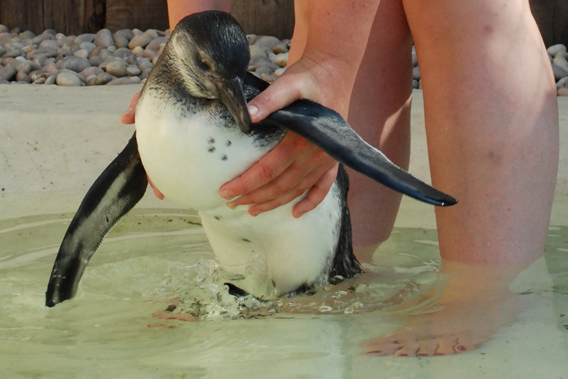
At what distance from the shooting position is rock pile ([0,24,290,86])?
3486 mm

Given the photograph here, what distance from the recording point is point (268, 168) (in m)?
1.18

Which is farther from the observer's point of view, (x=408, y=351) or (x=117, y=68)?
(x=117, y=68)

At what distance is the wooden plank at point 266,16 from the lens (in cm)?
412

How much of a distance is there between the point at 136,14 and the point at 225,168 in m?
3.38

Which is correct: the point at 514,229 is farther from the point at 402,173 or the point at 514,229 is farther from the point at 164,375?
the point at 164,375

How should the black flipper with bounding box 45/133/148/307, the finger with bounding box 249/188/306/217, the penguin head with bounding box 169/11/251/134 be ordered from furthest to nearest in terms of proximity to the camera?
the black flipper with bounding box 45/133/148/307 → the finger with bounding box 249/188/306/217 → the penguin head with bounding box 169/11/251/134

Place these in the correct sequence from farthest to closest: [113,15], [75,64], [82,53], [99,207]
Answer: [113,15] → [82,53] → [75,64] → [99,207]

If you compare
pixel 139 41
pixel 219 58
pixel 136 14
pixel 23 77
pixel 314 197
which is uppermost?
pixel 219 58

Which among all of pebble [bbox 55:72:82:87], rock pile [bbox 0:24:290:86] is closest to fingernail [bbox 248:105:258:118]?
rock pile [bbox 0:24:290:86]

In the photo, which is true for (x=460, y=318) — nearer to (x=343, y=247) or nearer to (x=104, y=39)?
(x=343, y=247)

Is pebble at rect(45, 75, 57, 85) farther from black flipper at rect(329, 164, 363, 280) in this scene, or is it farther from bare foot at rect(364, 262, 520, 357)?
bare foot at rect(364, 262, 520, 357)

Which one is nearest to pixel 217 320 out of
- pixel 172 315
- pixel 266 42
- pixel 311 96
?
pixel 172 315

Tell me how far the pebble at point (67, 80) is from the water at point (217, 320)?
5.31 ft

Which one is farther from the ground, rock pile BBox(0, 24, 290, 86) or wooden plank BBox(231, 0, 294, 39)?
wooden plank BBox(231, 0, 294, 39)
